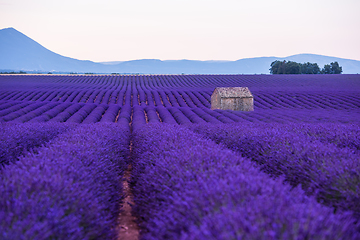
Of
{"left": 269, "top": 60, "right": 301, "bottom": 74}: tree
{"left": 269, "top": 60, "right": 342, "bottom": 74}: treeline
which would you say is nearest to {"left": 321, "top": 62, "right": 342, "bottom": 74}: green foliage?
{"left": 269, "top": 60, "right": 342, "bottom": 74}: treeline

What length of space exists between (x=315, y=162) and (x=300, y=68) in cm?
7046

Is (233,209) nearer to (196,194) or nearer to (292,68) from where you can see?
(196,194)

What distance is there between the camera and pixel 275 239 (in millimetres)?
1599

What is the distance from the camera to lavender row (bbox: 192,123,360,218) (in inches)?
123

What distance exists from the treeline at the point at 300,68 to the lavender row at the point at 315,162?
65083mm

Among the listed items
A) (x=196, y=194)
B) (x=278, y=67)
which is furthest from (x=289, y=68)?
(x=196, y=194)

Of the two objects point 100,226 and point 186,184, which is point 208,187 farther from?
point 100,226

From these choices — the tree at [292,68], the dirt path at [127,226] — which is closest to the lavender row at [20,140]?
the dirt path at [127,226]

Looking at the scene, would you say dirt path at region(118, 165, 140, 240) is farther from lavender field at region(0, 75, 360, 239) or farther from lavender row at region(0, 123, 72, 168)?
lavender row at region(0, 123, 72, 168)

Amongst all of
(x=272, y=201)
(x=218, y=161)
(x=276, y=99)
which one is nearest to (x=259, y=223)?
(x=272, y=201)

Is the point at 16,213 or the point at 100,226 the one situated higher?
the point at 16,213

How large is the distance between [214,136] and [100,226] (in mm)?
4907

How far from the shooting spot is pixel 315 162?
3805mm

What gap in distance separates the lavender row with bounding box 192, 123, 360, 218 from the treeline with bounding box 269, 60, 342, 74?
65083 mm
